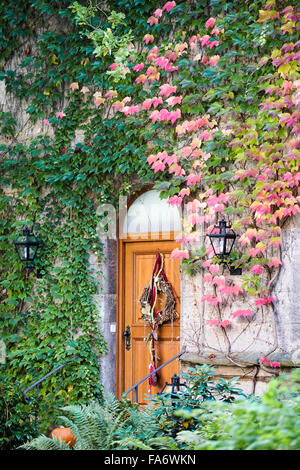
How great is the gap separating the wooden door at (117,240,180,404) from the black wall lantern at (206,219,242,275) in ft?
2.49

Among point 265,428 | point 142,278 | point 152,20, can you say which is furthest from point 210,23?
point 265,428

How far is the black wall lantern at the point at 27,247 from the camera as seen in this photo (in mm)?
6734

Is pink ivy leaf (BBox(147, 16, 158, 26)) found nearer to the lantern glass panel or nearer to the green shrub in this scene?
the lantern glass panel

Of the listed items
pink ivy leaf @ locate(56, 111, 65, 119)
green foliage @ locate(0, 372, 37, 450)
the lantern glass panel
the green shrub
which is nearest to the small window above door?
the lantern glass panel

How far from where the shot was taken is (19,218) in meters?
7.12

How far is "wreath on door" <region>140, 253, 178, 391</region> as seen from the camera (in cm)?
649

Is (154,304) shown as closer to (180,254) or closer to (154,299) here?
(154,299)

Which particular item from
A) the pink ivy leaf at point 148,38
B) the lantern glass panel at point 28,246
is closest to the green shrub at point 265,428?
the lantern glass panel at point 28,246

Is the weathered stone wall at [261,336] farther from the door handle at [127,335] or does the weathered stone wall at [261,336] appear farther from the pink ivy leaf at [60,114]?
the pink ivy leaf at [60,114]

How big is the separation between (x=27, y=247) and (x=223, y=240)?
7.83 feet

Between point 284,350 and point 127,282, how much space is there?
2076 millimetres

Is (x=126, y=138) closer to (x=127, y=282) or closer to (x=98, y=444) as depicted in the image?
(x=127, y=282)

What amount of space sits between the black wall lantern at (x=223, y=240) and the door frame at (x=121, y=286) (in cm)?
83
